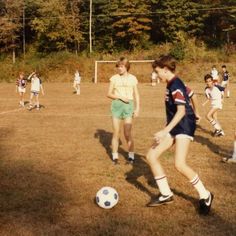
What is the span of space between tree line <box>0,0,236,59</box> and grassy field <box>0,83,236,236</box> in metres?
49.8

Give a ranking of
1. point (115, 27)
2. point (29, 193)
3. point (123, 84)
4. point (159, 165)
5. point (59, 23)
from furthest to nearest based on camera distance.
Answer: point (115, 27), point (59, 23), point (123, 84), point (29, 193), point (159, 165)

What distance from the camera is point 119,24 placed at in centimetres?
6222

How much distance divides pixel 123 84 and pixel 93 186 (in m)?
2.50

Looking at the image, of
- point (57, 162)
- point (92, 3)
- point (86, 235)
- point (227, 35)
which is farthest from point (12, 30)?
point (86, 235)

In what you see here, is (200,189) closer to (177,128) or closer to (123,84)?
(177,128)

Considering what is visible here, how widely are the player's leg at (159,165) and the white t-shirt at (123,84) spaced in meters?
2.98

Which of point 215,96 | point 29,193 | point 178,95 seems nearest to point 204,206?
point 178,95

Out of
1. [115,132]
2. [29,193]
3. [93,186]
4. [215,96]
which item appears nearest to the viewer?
[29,193]

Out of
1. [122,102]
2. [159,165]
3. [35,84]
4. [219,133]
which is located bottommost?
[219,133]

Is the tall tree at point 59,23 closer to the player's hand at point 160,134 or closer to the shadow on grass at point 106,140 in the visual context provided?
the shadow on grass at point 106,140

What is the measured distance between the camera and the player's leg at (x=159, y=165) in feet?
20.7

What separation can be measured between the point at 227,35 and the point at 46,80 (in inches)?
1117

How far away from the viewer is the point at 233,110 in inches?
778

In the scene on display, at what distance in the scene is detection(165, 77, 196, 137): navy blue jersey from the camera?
601cm
